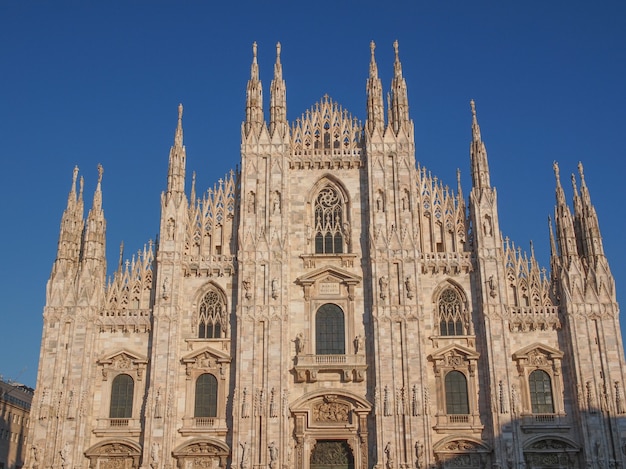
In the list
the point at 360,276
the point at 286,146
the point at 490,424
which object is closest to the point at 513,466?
the point at 490,424

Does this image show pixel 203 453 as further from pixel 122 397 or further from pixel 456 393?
pixel 456 393

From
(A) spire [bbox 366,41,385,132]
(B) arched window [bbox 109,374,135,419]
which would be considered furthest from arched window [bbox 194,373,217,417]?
(A) spire [bbox 366,41,385,132]

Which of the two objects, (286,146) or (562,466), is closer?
(562,466)

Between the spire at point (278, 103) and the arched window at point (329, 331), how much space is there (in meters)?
9.50

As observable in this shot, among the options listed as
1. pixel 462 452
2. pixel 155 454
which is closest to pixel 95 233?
pixel 155 454

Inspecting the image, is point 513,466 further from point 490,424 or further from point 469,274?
point 469,274

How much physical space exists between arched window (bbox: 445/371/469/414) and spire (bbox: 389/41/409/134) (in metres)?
12.7

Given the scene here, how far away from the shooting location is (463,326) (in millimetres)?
36812

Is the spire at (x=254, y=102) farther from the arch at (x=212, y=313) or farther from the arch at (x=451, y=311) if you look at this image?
the arch at (x=451, y=311)

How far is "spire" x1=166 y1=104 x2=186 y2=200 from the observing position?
39062 millimetres

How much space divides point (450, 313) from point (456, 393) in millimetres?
3788

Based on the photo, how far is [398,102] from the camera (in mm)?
40594

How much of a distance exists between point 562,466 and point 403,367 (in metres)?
8.11

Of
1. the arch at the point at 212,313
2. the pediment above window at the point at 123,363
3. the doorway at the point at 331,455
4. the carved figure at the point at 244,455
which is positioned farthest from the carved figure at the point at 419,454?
the pediment above window at the point at 123,363
